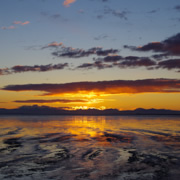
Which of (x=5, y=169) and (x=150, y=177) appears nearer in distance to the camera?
(x=150, y=177)

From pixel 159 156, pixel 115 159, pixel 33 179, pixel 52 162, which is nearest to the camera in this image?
pixel 33 179

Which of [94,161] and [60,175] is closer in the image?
[60,175]

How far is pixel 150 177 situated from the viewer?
47.6ft

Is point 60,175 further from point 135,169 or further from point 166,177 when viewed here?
point 166,177

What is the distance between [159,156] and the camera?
21.6 metres

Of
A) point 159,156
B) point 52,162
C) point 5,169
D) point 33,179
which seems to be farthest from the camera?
point 159,156

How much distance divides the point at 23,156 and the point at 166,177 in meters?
12.7

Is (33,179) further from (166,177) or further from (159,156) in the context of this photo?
(159,156)

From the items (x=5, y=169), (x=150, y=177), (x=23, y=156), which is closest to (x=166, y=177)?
(x=150, y=177)

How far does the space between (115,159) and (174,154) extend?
21.4ft

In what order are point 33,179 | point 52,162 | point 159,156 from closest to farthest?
point 33,179 → point 52,162 → point 159,156

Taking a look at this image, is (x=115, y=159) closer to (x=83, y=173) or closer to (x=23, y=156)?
(x=83, y=173)

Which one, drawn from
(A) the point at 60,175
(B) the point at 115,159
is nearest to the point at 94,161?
(B) the point at 115,159

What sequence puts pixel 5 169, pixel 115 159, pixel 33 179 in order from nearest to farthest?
pixel 33 179
pixel 5 169
pixel 115 159
